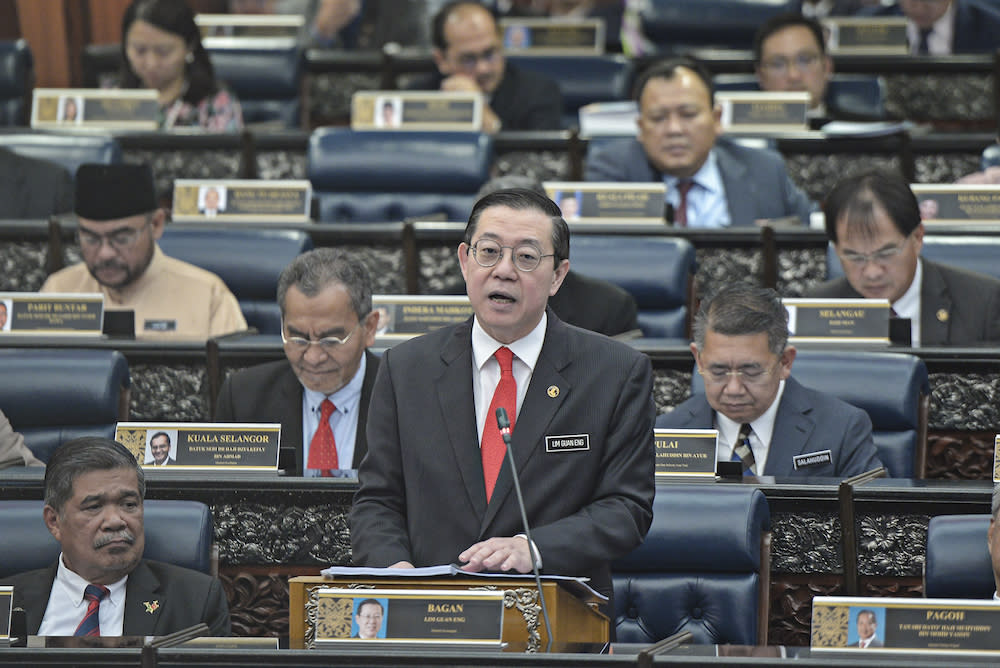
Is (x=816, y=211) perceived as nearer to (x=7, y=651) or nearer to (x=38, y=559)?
(x=38, y=559)

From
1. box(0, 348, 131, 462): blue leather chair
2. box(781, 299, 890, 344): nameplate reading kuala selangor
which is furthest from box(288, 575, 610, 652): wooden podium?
box(781, 299, 890, 344): nameplate reading kuala selangor

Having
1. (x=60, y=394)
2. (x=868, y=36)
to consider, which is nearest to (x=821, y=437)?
(x=60, y=394)

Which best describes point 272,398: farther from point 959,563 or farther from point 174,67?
point 174,67

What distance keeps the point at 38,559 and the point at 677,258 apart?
205cm

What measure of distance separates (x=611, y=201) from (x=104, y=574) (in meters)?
2.32

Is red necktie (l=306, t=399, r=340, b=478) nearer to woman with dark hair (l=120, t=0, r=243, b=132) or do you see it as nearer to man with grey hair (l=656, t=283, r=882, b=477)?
man with grey hair (l=656, t=283, r=882, b=477)

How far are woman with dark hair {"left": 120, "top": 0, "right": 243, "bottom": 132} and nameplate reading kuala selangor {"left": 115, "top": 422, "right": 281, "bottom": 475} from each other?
2.60 meters

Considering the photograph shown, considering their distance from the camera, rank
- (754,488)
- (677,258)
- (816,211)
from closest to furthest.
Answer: (754,488) < (677,258) < (816,211)

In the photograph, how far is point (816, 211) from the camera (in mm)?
4949

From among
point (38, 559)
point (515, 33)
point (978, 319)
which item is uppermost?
point (515, 33)

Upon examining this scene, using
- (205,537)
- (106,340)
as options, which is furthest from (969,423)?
(106,340)

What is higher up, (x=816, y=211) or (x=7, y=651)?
(x=816, y=211)

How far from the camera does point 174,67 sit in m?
5.82

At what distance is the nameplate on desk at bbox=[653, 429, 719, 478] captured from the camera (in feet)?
10.5
